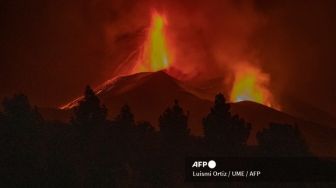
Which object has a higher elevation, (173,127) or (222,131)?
(173,127)

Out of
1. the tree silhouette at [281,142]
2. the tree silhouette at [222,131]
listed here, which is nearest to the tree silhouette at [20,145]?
the tree silhouette at [222,131]

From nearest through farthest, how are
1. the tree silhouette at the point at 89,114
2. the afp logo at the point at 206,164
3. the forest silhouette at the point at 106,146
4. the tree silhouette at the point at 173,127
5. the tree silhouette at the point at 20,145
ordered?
the afp logo at the point at 206,164
the tree silhouette at the point at 20,145
the forest silhouette at the point at 106,146
the tree silhouette at the point at 89,114
the tree silhouette at the point at 173,127

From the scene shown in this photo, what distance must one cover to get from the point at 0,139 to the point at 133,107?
107505mm

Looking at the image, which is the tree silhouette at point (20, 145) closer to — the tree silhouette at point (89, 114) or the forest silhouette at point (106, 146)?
the forest silhouette at point (106, 146)

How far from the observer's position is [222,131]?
262ft

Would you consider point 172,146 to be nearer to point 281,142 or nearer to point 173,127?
point 173,127

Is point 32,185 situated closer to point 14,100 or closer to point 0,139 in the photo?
point 0,139

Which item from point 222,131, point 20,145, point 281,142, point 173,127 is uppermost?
point 173,127

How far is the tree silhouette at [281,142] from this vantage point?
79.0 metres

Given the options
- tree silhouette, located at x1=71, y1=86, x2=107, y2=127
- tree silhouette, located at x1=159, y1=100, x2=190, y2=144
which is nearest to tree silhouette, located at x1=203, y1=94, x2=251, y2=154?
tree silhouette, located at x1=159, y1=100, x2=190, y2=144

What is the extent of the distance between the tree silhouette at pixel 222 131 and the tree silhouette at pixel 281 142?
3.10 metres

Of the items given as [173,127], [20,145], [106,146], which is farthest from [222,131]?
[20,145]

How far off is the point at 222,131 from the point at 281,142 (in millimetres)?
7612

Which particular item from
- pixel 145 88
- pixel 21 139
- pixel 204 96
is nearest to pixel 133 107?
pixel 145 88
